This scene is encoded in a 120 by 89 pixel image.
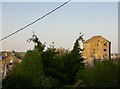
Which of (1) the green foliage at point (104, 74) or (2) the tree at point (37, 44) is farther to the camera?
(2) the tree at point (37, 44)

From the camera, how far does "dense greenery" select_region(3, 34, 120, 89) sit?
10.1 meters

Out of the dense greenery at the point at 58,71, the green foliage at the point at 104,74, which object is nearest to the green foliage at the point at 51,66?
the dense greenery at the point at 58,71

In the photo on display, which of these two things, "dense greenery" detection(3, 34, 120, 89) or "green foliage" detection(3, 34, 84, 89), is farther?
"green foliage" detection(3, 34, 84, 89)

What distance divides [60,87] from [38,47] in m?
1.96

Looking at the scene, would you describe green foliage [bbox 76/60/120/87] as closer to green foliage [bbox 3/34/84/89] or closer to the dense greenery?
the dense greenery

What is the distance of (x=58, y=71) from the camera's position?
13.0 m

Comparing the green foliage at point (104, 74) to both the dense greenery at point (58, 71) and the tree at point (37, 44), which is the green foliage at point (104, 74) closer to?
the dense greenery at point (58, 71)

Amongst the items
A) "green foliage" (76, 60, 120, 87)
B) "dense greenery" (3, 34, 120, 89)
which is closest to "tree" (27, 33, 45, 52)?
"dense greenery" (3, 34, 120, 89)

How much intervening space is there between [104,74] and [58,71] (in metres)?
3.35

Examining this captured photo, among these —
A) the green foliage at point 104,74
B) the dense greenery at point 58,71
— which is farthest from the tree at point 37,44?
→ the green foliage at point 104,74

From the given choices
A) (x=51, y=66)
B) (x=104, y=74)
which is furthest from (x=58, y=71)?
(x=104, y=74)

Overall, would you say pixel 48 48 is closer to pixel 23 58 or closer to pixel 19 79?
pixel 23 58

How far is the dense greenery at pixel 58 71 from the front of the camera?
10.1m

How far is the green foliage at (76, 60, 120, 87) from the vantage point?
998 centimetres
